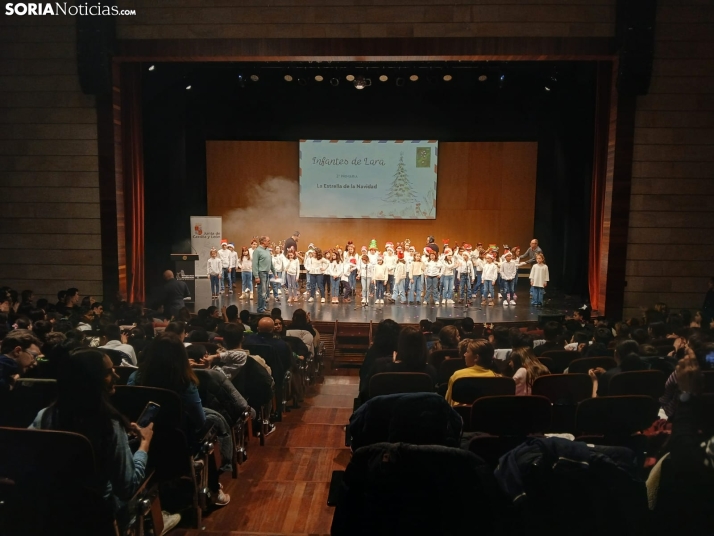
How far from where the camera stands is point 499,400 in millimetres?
3234

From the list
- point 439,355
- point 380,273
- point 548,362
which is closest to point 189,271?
point 380,273

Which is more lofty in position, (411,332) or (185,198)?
(185,198)

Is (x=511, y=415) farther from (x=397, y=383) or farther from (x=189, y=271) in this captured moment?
(x=189, y=271)

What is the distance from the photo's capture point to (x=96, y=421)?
2500 mm

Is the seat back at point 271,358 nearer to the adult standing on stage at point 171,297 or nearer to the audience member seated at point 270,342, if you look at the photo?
the audience member seated at point 270,342

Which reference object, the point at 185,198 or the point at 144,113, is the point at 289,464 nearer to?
the point at 144,113

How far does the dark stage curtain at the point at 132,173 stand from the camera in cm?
978

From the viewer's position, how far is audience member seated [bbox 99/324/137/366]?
4.81m

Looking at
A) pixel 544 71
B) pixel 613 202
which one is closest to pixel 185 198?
pixel 544 71

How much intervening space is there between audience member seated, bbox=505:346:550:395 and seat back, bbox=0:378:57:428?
298cm

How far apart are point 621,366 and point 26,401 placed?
3.93m

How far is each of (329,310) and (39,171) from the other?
5.30 m

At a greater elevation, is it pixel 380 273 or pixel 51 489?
Answer: pixel 380 273

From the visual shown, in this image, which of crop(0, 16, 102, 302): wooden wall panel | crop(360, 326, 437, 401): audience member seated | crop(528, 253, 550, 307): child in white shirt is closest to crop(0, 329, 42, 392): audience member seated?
crop(360, 326, 437, 401): audience member seated
